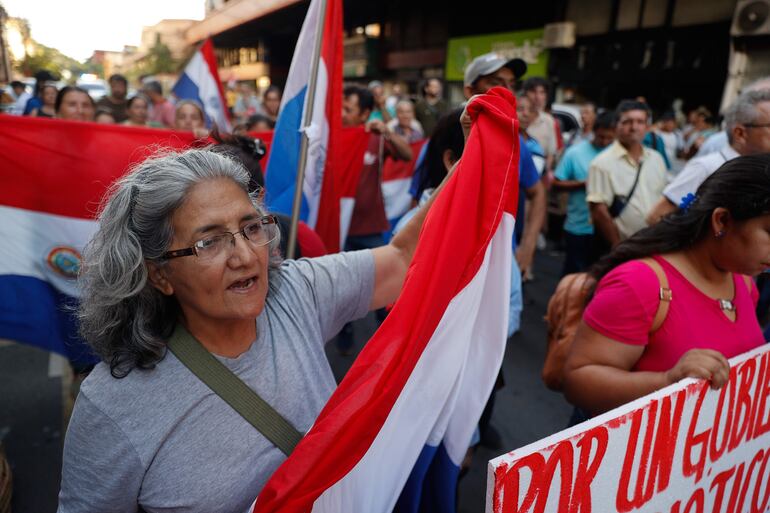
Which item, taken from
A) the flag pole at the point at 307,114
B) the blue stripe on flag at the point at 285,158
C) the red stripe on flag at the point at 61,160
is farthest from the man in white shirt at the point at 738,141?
the red stripe on flag at the point at 61,160

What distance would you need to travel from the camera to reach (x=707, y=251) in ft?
5.55

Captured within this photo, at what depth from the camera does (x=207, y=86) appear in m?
4.87

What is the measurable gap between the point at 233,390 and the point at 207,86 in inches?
169

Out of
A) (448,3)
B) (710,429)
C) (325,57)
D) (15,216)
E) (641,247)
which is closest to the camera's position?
(710,429)

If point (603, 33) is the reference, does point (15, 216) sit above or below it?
below

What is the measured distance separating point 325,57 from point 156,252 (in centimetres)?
183

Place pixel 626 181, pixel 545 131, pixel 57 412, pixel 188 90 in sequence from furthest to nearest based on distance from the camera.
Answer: pixel 545 131 < pixel 188 90 < pixel 626 181 < pixel 57 412

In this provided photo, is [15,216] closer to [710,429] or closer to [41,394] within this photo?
[41,394]

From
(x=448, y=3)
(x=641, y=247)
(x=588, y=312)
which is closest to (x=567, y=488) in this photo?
(x=588, y=312)

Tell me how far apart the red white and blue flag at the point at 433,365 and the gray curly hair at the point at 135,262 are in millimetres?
A: 452

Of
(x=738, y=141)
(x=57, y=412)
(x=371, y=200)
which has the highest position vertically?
(x=738, y=141)

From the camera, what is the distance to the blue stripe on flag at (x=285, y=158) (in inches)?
108

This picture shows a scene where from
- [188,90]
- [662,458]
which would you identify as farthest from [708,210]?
[188,90]

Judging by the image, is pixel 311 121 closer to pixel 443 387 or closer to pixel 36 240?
pixel 36 240
